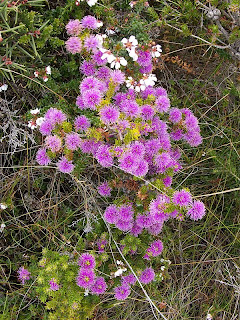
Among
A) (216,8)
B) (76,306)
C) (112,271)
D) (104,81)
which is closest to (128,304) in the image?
(112,271)

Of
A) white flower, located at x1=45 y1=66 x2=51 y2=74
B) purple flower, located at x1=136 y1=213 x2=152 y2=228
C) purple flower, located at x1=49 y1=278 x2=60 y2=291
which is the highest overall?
white flower, located at x1=45 y1=66 x2=51 y2=74

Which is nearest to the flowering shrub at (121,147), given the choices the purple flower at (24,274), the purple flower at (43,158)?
the purple flower at (43,158)

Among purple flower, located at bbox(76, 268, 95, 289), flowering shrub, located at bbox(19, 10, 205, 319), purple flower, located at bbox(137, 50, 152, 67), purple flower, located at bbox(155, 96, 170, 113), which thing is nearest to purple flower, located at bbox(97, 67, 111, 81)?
flowering shrub, located at bbox(19, 10, 205, 319)

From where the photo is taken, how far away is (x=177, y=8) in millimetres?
3084

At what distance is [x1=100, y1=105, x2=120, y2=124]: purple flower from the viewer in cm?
217

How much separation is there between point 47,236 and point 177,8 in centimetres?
228

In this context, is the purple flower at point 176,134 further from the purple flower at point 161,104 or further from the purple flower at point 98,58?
the purple flower at point 98,58

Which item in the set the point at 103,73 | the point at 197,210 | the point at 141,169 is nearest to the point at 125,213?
the point at 141,169

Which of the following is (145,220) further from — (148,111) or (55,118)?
(55,118)

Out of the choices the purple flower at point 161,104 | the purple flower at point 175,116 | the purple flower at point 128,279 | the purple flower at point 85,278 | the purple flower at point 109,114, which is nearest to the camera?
the purple flower at point 109,114

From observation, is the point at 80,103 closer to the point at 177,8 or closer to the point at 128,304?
the point at 177,8

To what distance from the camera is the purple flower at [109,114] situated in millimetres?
2172

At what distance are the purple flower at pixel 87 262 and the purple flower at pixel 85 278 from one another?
0.04 meters

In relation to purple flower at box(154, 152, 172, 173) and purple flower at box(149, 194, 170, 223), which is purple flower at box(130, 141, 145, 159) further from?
purple flower at box(149, 194, 170, 223)
